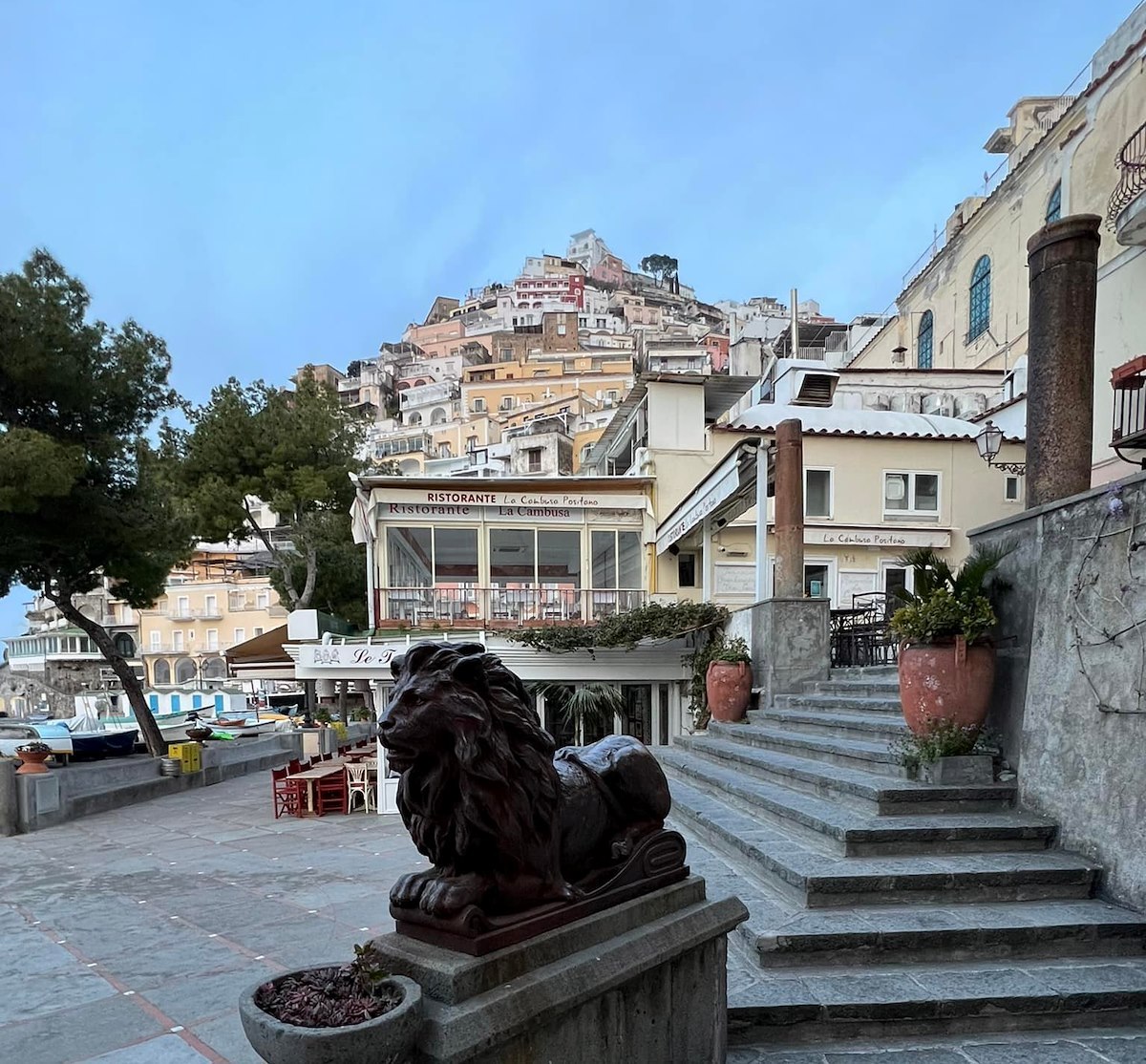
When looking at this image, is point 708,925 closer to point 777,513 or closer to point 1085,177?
point 777,513

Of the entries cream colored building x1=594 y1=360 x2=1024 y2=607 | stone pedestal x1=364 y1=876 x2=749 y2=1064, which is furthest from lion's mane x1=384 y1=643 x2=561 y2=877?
cream colored building x1=594 y1=360 x2=1024 y2=607

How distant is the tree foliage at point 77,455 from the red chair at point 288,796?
431 centimetres

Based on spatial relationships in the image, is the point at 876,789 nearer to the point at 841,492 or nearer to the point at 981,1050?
the point at 981,1050

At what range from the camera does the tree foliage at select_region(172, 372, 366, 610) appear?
1725 cm

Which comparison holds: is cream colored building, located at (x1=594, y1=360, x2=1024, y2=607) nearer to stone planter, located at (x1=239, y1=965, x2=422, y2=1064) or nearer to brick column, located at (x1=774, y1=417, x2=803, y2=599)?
brick column, located at (x1=774, y1=417, x2=803, y2=599)

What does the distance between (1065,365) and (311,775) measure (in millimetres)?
9738

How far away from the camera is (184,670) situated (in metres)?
45.9

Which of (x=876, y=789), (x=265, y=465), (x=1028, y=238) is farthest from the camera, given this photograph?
(x=265, y=465)

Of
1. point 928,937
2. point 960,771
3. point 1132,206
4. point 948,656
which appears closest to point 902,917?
point 928,937

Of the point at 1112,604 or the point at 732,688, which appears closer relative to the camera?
the point at 1112,604

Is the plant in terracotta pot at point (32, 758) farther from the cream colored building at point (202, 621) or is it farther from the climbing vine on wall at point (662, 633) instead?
the cream colored building at point (202, 621)

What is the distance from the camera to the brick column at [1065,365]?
4.41 m

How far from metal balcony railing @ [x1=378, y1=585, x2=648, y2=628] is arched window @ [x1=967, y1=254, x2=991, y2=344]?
12175 millimetres

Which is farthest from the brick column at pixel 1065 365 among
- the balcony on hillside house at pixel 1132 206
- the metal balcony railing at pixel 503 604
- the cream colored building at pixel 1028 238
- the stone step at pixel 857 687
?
the metal balcony railing at pixel 503 604
